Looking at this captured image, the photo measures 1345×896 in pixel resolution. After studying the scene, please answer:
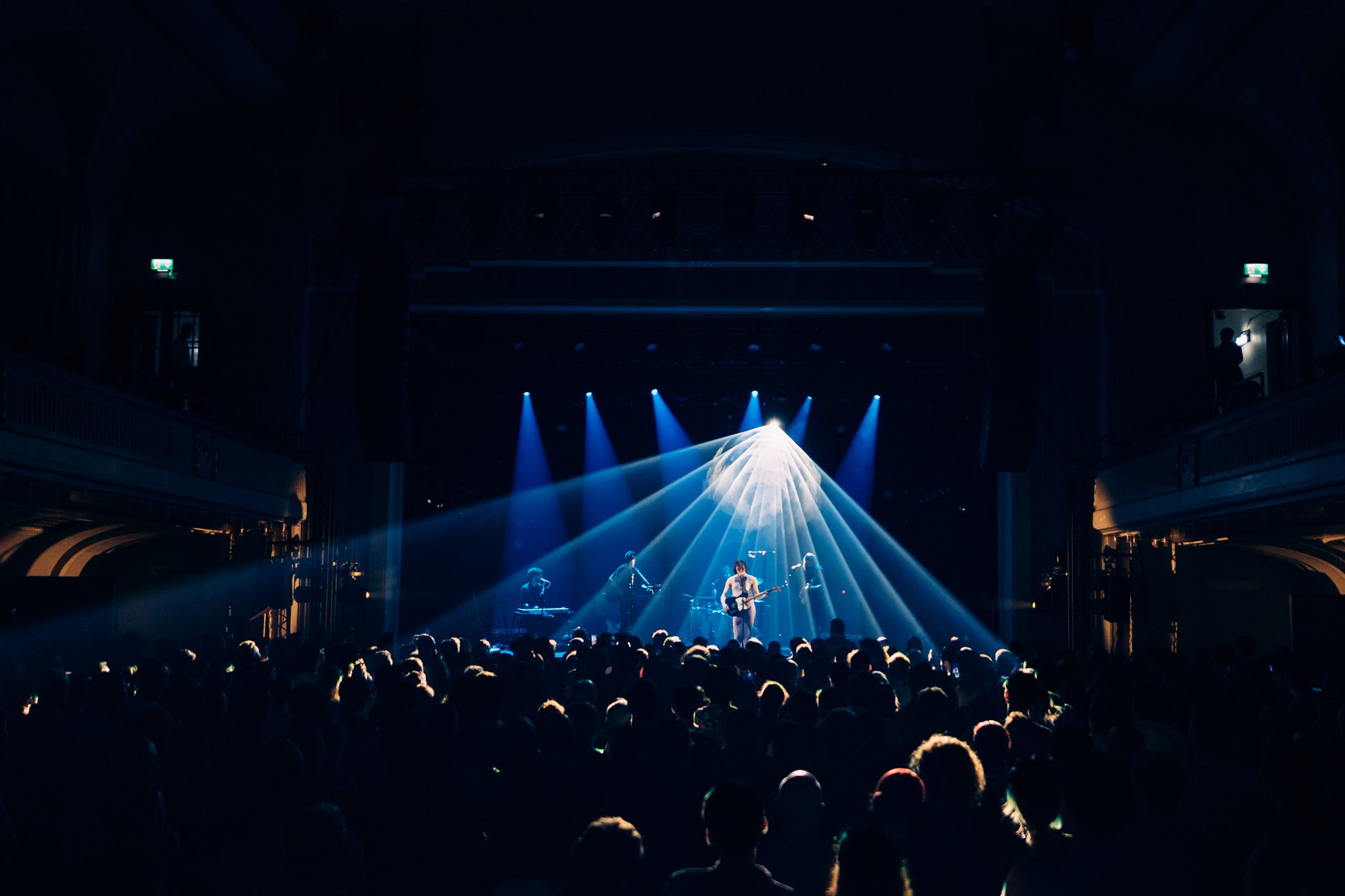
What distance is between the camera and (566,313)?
17.2m

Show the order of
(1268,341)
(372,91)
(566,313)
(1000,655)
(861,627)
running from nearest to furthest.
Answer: (1000,655) → (372,91) → (1268,341) → (566,313) → (861,627)

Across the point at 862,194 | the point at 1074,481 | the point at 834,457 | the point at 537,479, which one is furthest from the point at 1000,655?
the point at 537,479

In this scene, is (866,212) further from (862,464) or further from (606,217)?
(862,464)

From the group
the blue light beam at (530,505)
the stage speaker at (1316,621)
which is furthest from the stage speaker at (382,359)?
the stage speaker at (1316,621)

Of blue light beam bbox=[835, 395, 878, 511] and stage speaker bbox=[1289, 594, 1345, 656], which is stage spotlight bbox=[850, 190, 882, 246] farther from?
blue light beam bbox=[835, 395, 878, 511]

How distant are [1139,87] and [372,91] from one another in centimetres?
1066

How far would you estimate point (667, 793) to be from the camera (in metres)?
4.32

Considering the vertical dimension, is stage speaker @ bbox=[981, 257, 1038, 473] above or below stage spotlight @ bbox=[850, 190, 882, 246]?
below

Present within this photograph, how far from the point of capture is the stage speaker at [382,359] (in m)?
11.4

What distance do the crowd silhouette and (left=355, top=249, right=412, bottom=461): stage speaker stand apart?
17.1ft

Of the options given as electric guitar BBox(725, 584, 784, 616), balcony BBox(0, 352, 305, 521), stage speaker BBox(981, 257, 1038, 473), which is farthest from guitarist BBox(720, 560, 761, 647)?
balcony BBox(0, 352, 305, 521)

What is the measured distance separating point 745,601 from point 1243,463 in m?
7.45

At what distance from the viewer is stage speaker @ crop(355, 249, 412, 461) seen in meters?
11.4

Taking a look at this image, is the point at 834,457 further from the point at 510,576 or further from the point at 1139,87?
the point at 1139,87
